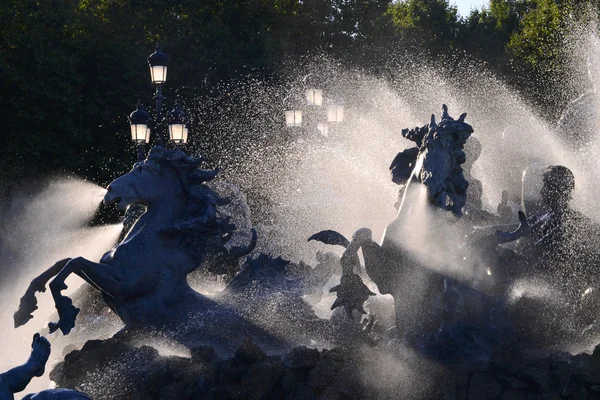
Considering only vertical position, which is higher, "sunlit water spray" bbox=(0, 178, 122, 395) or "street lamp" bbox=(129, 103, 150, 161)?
"street lamp" bbox=(129, 103, 150, 161)

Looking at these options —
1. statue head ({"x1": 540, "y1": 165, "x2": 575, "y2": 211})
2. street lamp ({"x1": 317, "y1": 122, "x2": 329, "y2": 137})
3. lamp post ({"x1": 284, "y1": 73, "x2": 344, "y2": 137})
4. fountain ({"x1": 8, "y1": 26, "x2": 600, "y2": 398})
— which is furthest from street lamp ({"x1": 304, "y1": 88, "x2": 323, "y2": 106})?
statue head ({"x1": 540, "y1": 165, "x2": 575, "y2": 211})

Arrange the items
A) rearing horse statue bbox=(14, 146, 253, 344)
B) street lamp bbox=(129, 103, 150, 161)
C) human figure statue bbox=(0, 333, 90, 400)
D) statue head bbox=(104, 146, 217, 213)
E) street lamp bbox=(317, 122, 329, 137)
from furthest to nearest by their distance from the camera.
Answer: street lamp bbox=(317, 122, 329, 137), street lamp bbox=(129, 103, 150, 161), statue head bbox=(104, 146, 217, 213), rearing horse statue bbox=(14, 146, 253, 344), human figure statue bbox=(0, 333, 90, 400)

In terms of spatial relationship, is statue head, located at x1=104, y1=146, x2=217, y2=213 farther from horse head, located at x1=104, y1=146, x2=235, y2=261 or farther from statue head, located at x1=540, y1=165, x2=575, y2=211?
statue head, located at x1=540, y1=165, x2=575, y2=211

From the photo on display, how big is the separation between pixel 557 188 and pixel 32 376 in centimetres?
392

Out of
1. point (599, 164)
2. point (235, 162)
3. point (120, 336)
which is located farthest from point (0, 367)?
point (235, 162)

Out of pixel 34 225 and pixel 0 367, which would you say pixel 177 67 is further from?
pixel 0 367

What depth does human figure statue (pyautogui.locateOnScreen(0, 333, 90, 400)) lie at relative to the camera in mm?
5047

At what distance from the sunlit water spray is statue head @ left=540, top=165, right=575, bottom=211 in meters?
5.90

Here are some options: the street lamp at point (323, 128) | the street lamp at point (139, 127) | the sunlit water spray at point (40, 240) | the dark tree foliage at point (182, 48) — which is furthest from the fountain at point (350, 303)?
the dark tree foliage at point (182, 48)

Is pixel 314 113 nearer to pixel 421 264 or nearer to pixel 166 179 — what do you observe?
pixel 166 179

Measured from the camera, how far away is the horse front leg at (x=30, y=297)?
7.55 metres

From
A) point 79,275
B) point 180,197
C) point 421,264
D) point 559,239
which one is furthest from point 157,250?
point 559,239

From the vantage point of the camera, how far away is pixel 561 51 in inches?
1059

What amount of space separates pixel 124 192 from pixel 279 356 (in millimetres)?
1711
